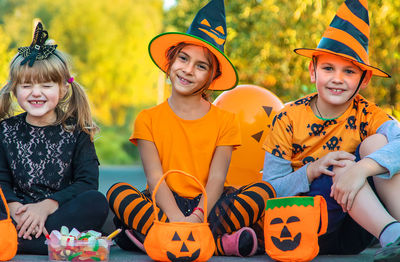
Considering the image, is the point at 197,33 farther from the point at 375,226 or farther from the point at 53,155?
the point at 375,226

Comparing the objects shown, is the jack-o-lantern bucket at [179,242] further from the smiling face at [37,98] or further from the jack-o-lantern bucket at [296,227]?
the smiling face at [37,98]

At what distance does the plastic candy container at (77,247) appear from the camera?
121 inches

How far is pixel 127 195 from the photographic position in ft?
11.3

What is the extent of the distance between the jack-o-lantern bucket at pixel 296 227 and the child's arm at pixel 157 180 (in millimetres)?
538

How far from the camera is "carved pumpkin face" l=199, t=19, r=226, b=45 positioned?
3.79 m

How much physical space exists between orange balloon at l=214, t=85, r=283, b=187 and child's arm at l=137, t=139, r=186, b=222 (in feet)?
2.87

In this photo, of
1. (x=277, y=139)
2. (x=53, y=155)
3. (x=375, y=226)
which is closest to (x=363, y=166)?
(x=375, y=226)

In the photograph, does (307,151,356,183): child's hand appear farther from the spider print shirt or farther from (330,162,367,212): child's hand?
the spider print shirt

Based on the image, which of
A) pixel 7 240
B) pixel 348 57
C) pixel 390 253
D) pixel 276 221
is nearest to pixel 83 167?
pixel 7 240

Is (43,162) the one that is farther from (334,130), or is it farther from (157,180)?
(334,130)

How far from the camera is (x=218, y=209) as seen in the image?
3.55m

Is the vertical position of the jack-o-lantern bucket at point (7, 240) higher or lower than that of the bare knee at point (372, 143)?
lower

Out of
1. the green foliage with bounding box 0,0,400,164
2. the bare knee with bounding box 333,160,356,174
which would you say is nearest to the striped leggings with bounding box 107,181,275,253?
the bare knee with bounding box 333,160,356,174

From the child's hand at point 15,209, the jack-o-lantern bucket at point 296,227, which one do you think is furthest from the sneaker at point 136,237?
the jack-o-lantern bucket at point 296,227
